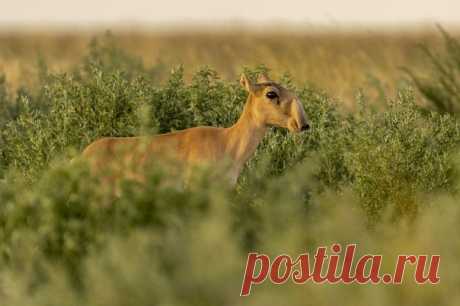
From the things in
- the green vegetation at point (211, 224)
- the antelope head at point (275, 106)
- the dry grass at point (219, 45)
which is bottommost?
the green vegetation at point (211, 224)

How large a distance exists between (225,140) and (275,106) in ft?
1.85

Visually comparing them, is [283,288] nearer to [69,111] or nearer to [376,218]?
[376,218]

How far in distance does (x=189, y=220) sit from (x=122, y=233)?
51 centimetres

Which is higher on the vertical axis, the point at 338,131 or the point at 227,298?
the point at 338,131

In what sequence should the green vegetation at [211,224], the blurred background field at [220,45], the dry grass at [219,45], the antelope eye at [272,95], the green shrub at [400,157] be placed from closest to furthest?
the green vegetation at [211,224] < the green shrub at [400,157] < the antelope eye at [272,95] < the blurred background field at [220,45] < the dry grass at [219,45]

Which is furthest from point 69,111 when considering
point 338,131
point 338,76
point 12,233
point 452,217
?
point 338,76

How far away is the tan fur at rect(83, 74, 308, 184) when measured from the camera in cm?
1275

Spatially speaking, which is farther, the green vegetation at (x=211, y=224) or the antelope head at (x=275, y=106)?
the antelope head at (x=275, y=106)

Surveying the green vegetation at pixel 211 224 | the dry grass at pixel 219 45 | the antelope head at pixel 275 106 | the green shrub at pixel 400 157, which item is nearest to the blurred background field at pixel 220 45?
the dry grass at pixel 219 45

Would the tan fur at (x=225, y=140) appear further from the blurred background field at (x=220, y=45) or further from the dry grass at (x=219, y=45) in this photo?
the dry grass at (x=219, y=45)

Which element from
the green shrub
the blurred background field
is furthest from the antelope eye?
the blurred background field

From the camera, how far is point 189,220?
9.13 meters

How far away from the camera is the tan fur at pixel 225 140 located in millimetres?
12750

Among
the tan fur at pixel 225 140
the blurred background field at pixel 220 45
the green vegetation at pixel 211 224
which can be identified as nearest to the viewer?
the green vegetation at pixel 211 224
